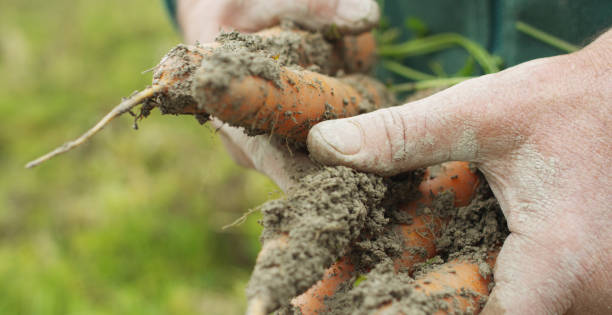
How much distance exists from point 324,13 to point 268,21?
7.9 inches

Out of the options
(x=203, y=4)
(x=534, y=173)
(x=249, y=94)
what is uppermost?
(x=203, y=4)

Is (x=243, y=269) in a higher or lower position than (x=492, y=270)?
higher

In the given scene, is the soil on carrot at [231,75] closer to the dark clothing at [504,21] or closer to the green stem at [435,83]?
the green stem at [435,83]

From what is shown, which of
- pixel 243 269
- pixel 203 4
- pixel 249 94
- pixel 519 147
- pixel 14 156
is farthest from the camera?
pixel 14 156

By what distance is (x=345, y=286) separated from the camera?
104cm

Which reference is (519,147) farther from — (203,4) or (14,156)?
(14,156)

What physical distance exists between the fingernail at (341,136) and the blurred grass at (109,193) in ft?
2.38

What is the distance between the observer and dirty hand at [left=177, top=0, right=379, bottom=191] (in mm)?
1229

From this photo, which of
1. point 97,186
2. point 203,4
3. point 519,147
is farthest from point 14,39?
point 519,147

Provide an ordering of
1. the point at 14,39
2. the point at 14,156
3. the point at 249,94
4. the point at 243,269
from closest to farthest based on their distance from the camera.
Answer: the point at 249,94 → the point at 243,269 → the point at 14,156 → the point at 14,39

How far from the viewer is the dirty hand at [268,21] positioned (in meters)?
1.23

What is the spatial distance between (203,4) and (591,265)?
1.56 metres

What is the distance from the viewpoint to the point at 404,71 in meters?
1.91

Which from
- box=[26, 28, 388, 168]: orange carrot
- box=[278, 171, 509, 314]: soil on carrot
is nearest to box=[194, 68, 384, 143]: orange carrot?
box=[26, 28, 388, 168]: orange carrot
